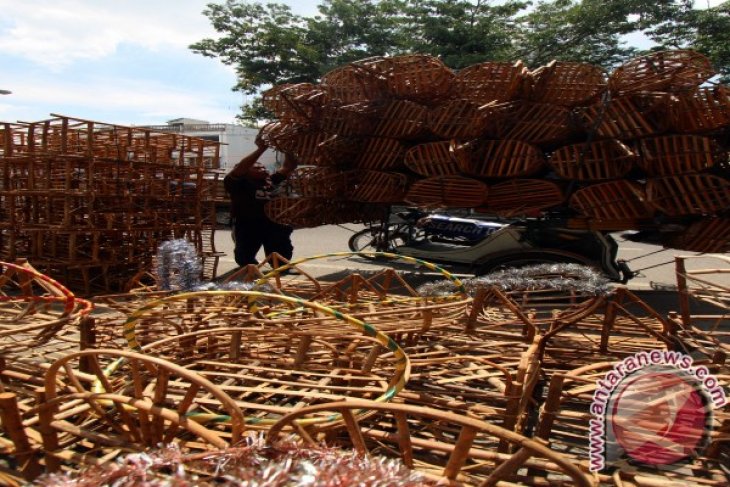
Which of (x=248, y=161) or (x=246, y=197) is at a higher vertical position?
(x=248, y=161)

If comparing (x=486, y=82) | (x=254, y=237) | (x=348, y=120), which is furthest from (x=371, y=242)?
(x=486, y=82)

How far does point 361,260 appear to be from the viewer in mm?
7895

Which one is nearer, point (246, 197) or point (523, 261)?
point (523, 261)

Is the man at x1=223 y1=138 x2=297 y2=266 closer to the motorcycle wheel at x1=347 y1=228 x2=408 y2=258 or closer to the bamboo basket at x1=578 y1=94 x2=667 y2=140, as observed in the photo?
the motorcycle wheel at x1=347 y1=228 x2=408 y2=258

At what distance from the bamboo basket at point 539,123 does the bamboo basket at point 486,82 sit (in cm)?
18

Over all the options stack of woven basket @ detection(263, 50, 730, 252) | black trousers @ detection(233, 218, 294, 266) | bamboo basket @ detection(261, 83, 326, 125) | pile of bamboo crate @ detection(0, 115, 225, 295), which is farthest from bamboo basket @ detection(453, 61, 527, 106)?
pile of bamboo crate @ detection(0, 115, 225, 295)

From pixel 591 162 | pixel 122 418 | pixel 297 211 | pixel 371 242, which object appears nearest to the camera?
pixel 122 418

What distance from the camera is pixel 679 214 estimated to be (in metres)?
3.99

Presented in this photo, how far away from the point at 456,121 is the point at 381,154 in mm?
828

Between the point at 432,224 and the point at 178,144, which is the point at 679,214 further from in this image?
the point at 178,144

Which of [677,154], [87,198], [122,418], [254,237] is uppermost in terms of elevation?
[677,154]

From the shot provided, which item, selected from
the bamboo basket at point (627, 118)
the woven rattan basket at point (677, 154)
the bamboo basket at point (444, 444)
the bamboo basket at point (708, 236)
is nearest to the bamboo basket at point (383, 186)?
the bamboo basket at point (627, 118)

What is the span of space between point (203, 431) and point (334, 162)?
3.95 metres

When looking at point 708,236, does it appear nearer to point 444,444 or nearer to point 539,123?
point 539,123
